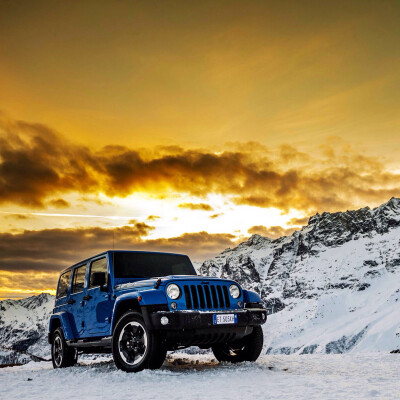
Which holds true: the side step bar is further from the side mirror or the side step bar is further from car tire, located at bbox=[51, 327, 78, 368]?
the side mirror

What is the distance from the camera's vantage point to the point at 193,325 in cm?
872

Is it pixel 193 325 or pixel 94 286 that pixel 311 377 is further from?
pixel 94 286

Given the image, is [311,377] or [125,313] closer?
[311,377]

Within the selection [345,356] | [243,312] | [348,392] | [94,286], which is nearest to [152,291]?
[243,312]

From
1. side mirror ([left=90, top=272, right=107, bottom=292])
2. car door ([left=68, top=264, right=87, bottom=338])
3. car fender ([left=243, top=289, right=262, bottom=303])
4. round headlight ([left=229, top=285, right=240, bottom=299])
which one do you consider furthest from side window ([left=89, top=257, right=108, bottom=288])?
car fender ([left=243, top=289, right=262, bottom=303])

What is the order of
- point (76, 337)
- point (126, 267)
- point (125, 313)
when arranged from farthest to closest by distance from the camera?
point (76, 337) < point (126, 267) < point (125, 313)

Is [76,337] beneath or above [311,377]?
above

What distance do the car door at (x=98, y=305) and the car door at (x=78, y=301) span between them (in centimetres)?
31

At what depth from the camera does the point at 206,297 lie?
924cm

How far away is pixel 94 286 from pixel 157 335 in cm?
271

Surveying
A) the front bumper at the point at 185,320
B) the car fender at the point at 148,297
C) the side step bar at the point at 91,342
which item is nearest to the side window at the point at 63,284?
the side step bar at the point at 91,342

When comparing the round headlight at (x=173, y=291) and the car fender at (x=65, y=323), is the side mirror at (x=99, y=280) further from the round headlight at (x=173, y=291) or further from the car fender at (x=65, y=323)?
the car fender at (x=65, y=323)

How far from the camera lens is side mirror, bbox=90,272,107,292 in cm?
986

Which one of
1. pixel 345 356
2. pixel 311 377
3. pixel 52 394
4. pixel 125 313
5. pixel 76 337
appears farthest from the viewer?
A: pixel 345 356
